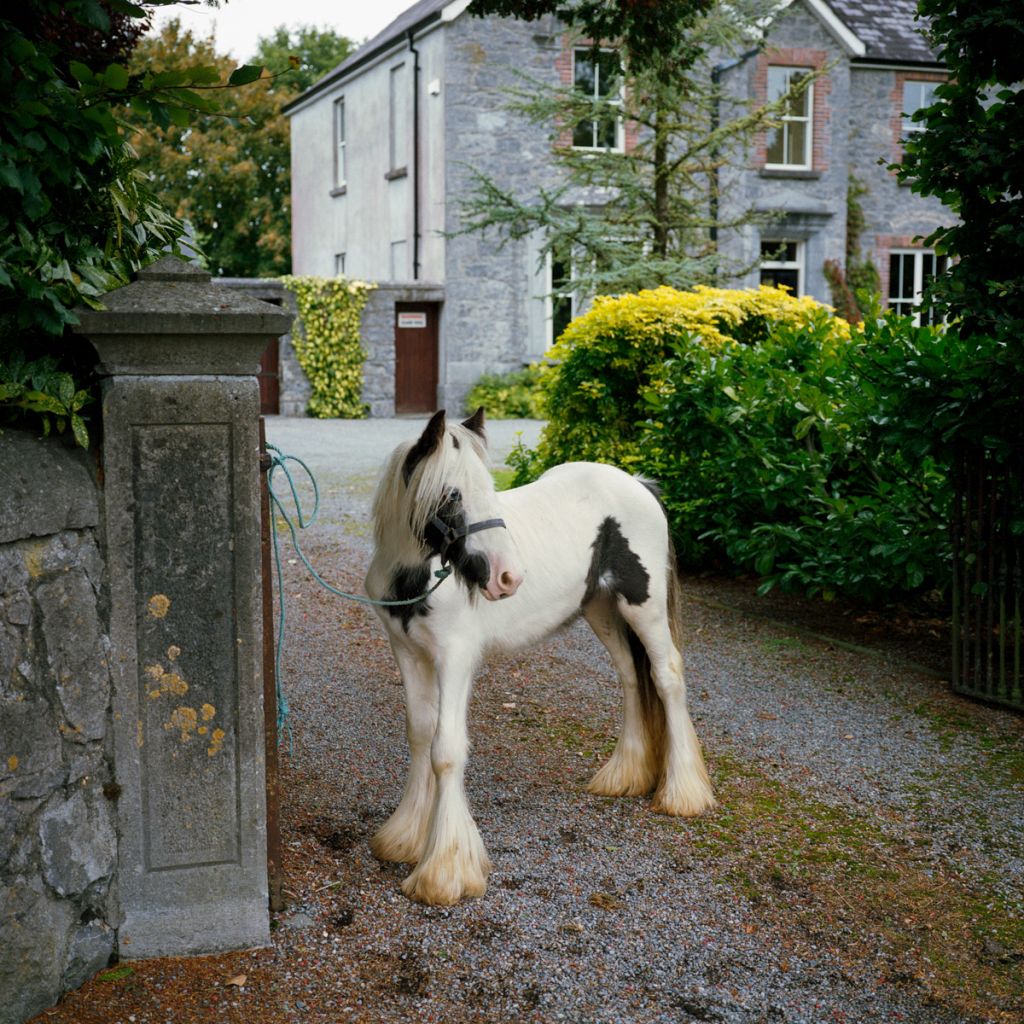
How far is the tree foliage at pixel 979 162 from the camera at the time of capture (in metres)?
5.86

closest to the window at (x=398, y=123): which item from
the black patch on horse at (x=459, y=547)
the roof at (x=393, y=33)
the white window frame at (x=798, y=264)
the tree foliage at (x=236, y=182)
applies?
the roof at (x=393, y=33)

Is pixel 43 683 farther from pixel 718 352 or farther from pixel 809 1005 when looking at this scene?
pixel 718 352

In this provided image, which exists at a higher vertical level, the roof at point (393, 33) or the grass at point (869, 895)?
the roof at point (393, 33)

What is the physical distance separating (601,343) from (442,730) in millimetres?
6700

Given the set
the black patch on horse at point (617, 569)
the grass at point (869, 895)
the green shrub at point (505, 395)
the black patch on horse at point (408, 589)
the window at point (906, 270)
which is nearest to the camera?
the grass at point (869, 895)

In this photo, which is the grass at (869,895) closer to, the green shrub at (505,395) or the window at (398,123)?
the green shrub at (505,395)

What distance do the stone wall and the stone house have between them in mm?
21457

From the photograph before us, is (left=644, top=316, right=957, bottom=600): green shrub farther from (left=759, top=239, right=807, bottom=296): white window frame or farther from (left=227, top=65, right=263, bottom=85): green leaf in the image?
→ (left=759, top=239, right=807, bottom=296): white window frame

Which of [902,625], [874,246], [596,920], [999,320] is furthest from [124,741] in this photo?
[874,246]

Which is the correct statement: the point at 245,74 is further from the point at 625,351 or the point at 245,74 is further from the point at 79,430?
the point at 625,351

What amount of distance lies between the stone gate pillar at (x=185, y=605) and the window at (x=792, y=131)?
80.9ft

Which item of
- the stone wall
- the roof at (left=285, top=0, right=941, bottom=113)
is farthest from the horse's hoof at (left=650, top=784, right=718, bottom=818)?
the roof at (left=285, top=0, right=941, bottom=113)

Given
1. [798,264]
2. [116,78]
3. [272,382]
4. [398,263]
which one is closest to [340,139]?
[398,263]

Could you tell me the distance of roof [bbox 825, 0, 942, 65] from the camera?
88.0ft
